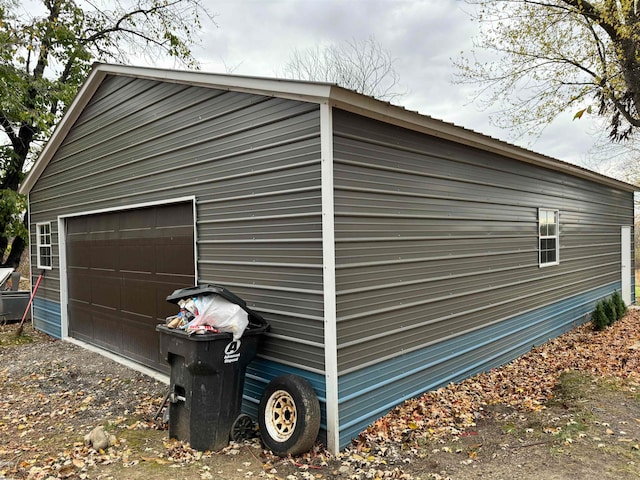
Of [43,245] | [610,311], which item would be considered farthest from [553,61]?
[43,245]

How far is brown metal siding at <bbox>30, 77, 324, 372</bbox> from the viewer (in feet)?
12.0

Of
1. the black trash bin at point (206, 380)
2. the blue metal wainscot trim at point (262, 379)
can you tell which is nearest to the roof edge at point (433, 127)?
Result: the black trash bin at point (206, 380)

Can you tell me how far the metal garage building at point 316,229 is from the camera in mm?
3639

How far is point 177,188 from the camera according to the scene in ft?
16.7

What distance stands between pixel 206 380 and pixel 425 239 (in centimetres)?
267

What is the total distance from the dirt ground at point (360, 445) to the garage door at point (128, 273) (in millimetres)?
1027

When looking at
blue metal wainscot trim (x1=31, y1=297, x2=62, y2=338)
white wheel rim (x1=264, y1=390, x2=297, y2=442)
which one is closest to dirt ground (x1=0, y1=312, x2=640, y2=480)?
white wheel rim (x1=264, y1=390, x2=297, y2=442)

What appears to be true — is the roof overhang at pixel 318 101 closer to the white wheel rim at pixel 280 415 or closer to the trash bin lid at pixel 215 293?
the trash bin lid at pixel 215 293

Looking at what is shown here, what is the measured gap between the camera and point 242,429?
376 cm

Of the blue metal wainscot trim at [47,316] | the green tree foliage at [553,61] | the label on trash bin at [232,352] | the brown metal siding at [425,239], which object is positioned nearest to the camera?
the label on trash bin at [232,352]

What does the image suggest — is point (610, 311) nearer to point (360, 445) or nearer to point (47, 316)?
point (360, 445)

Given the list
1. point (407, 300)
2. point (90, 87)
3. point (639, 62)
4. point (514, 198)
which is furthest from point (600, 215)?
point (90, 87)

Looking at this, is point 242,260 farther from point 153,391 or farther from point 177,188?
point 153,391

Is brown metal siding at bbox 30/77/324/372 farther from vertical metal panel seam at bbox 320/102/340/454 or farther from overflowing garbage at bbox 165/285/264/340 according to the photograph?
overflowing garbage at bbox 165/285/264/340
